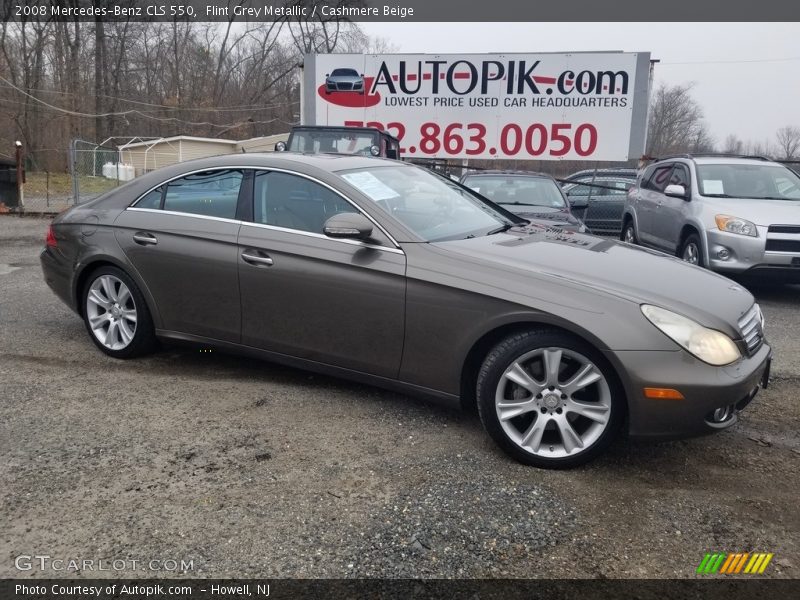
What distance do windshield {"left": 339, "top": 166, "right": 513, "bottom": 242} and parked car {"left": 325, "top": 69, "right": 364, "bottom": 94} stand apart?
1163 centimetres

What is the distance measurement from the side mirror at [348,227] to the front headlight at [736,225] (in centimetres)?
516

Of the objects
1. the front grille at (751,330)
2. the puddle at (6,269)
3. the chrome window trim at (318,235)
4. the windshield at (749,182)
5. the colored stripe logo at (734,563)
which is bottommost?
the colored stripe logo at (734,563)

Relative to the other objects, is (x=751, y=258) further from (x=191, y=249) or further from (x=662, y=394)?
(x=191, y=249)

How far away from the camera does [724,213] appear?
7.29m

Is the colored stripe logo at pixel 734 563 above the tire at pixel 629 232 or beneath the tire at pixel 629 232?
beneath

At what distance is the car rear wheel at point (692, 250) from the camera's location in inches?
297

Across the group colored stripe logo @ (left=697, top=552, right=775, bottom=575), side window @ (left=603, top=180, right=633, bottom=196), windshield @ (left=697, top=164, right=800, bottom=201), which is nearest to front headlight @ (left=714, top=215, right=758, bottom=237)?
windshield @ (left=697, top=164, right=800, bottom=201)

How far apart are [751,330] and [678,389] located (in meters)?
0.74

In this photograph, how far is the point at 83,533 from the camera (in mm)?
2594

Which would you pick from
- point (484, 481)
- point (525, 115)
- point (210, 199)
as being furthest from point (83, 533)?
point (525, 115)

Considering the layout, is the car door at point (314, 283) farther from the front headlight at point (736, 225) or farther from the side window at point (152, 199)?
the front headlight at point (736, 225)

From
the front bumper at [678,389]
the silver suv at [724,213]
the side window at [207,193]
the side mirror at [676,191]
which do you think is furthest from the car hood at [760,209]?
the side window at [207,193]

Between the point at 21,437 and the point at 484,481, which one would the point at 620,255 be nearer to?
the point at 484,481

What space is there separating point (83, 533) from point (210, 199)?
7.72ft
